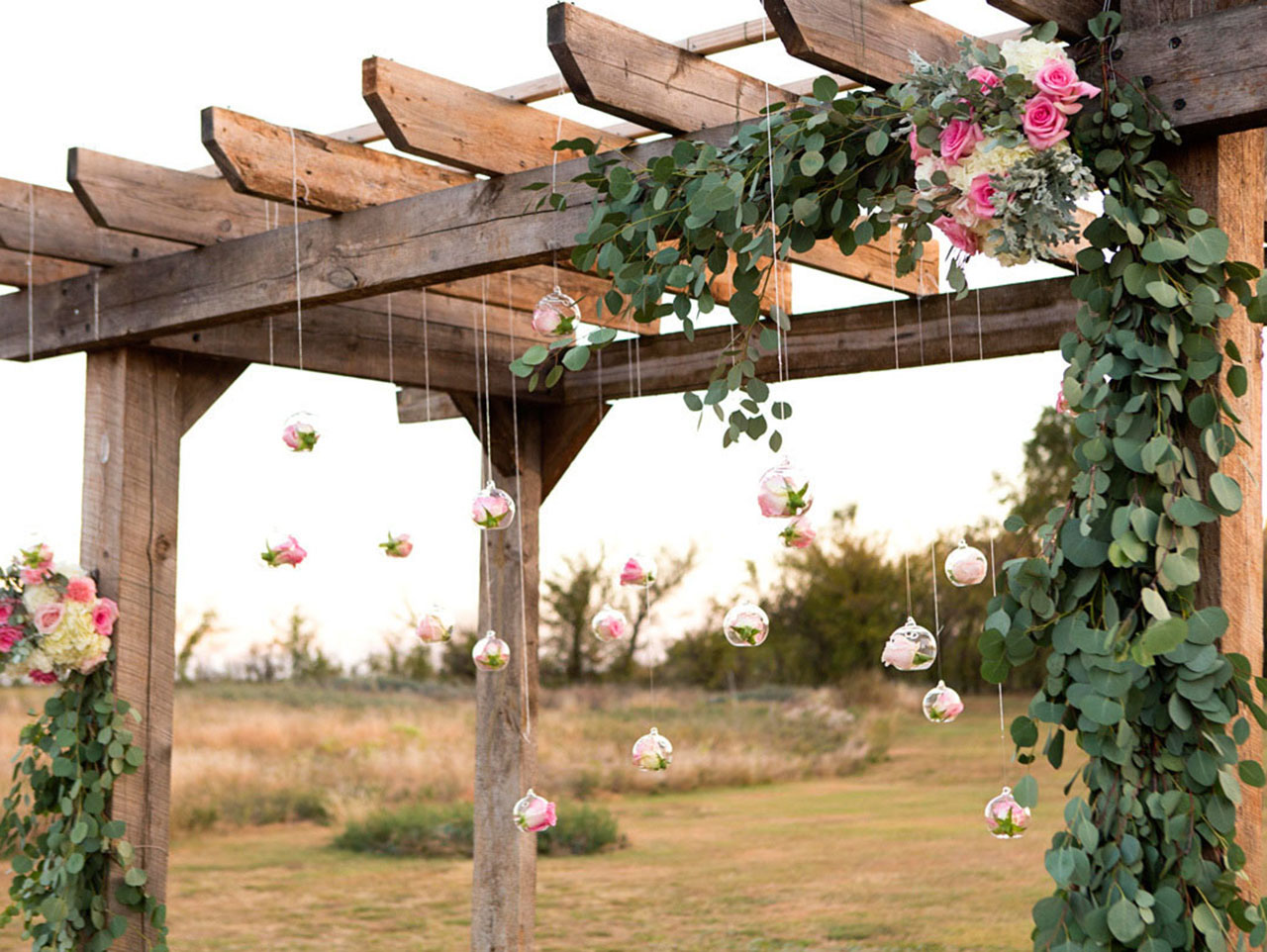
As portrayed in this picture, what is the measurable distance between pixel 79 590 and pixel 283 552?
0.71 m

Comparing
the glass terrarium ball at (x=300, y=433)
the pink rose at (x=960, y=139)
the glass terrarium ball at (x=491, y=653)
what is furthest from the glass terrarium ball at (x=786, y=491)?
the glass terrarium ball at (x=300, y=433)

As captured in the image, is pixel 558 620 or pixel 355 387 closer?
pixel 355 387

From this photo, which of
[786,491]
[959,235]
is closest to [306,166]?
[786,491]

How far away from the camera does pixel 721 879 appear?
6891 millimetres

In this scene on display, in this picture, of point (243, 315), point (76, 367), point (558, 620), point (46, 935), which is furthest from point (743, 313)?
point (558, 620)

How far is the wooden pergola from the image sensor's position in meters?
1.83

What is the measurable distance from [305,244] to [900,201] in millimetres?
1416

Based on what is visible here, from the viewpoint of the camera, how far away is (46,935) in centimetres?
309

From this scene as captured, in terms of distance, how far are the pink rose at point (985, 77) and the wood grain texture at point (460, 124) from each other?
0.85 metres

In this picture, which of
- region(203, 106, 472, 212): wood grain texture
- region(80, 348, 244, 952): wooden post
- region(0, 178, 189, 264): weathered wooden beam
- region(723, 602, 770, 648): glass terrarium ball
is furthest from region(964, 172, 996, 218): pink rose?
region(80, 348, 244, 952): wooden post

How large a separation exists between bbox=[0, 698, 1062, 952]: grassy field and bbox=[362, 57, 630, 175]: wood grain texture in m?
4.01

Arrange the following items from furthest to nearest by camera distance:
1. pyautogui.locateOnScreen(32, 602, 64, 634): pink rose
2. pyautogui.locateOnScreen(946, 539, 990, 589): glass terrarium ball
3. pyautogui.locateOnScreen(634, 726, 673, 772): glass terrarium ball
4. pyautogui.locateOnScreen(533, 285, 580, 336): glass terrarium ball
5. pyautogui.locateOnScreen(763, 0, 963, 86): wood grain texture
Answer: pyautogui.locateOnScreen(32, 602, 64, 634): pink rose → pyautogui.locateOnScreen(634, 726, 673, 772): glass terrarium ball → pyautogui.locateOnScreen(533, 285, 580, 336): glass terrarium ball → pyautogui.locateOnScreen(946, 539, 990, 589): glass terrarium ball → pyautogui.locateOnScreen(763, 0, 963, 86): wood grain texture

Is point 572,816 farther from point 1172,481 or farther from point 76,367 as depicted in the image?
point 1172,481

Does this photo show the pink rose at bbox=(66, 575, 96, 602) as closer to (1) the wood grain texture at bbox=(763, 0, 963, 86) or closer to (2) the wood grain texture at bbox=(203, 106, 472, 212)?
(2) the wood grain texture at bbox=(203, 106, 472, 212)
